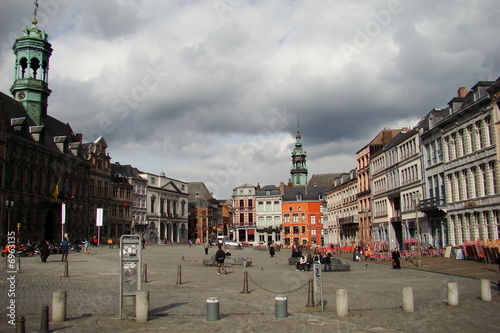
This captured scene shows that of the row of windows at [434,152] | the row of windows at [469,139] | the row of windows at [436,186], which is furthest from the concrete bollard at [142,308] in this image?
the row of windows at [434,152]

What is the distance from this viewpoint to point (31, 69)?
65250 mm

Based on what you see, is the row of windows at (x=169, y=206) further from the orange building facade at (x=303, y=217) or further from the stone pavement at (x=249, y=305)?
the stone pavement at (x=249, y=305)

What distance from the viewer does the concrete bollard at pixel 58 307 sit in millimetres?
12821

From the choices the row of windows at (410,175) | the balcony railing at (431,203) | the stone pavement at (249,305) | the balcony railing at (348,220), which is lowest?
the stone pavement at (249,305)

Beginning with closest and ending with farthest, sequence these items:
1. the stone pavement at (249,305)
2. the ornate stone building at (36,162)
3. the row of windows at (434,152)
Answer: the stone pavement at (249,305), the row of windows at (434,152), the ornate stone building at (36,162)

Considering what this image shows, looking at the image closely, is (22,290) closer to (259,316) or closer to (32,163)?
(259,316)

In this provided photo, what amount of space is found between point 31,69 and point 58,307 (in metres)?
60.7

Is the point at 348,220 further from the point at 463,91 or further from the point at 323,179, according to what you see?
the point at 323,179

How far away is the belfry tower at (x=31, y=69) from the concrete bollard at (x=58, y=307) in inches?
2302

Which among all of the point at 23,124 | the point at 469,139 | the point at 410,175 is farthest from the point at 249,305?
the point at 23,124

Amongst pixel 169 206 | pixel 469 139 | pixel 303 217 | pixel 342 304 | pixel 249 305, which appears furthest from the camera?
pixel 169 206

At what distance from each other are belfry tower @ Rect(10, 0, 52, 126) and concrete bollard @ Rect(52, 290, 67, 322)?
5847 centimetres

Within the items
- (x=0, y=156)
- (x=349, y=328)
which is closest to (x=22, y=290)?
(x=349, y=328)

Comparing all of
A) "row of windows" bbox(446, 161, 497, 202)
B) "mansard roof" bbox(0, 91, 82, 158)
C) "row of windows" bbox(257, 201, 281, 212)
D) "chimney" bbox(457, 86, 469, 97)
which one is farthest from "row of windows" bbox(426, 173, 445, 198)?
"row of windows" bbox(257, 201, 281, 212)
